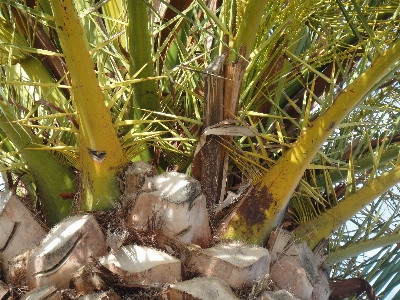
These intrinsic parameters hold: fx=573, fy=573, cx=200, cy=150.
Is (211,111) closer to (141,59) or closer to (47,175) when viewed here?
(141,59)

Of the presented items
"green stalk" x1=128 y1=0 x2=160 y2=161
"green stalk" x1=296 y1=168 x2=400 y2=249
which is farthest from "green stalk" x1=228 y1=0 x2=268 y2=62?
"green stalk" x1=296 y1=168 x2=400 y2=249

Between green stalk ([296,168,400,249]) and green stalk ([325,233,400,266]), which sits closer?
green stalk ([296,168,400,249])

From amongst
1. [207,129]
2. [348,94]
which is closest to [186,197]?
[207,129]

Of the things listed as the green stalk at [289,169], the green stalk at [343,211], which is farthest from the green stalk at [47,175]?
the green stalk at [343,211]

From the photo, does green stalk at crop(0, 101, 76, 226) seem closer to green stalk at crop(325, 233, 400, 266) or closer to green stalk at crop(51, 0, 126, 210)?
green stalk at crop(51, 0, 126, 210)

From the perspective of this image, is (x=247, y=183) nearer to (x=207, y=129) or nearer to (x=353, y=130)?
(x=207, y=129)

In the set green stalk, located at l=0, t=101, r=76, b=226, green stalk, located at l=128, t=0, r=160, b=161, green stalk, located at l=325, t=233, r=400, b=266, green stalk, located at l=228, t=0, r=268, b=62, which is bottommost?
green stalk, located at l=0, t=101, r=76, b=226

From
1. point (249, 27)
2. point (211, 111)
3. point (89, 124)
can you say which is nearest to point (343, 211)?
point (211, 111)

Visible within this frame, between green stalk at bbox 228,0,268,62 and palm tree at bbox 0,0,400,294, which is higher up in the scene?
green stalk at bbox 228,0,268,62
